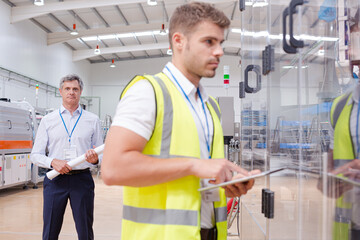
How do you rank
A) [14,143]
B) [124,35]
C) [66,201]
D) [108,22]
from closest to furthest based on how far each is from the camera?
[66,201] → [14,143] → [108,22] → [124,35]

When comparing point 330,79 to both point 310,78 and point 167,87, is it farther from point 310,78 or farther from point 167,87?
point 167,87

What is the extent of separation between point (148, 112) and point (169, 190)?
248 mm

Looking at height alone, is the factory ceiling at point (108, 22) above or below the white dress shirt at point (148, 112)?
above

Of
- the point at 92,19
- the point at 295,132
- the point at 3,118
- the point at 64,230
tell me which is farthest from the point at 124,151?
the point at 92,19

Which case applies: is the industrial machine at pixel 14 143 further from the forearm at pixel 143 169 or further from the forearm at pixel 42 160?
the forearm at pixel 143 169

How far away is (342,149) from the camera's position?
125 centimetres

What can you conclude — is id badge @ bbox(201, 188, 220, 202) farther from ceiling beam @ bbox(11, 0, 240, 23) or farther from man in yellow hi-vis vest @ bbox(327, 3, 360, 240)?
ceiling beam @ bbox(11, 0, 240, 23)

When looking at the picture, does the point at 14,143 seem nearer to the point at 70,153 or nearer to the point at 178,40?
the point at 70,153

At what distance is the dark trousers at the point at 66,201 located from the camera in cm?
273

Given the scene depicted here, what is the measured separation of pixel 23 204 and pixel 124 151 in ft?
19.8

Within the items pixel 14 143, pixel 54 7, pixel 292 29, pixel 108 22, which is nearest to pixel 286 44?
pixel 292 29

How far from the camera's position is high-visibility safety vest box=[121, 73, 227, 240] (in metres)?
1.10

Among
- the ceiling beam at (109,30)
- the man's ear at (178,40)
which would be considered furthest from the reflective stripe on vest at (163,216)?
the ceiling beam at (109,30)

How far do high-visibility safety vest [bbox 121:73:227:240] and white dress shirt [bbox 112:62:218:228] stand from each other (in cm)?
3
